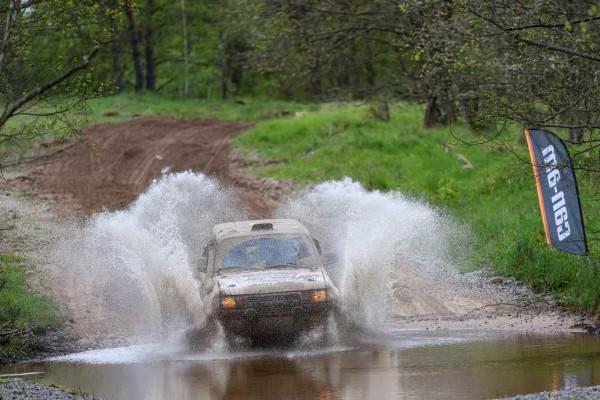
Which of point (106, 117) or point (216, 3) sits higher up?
point (216, 3)

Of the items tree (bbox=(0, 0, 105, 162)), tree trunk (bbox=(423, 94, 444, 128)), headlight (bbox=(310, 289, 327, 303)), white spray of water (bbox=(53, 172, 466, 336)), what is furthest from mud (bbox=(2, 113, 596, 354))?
tree trunk (bbox=(423, 94, 444, 128))

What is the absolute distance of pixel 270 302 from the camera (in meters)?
13.1

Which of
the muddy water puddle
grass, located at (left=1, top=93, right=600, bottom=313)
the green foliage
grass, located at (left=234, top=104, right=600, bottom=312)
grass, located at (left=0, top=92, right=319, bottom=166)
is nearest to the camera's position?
the muddy water puddle

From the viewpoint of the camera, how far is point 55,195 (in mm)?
25797

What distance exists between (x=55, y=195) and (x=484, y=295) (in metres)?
13.3

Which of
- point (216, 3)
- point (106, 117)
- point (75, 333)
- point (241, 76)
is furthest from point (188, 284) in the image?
point (241, 76)

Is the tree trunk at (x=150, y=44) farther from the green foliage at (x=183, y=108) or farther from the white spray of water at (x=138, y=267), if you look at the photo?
Result: the white spray of water at (x=138, y=267)

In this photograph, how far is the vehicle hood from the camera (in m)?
13.2

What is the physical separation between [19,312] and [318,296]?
432cm

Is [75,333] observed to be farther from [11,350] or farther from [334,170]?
[334,170]

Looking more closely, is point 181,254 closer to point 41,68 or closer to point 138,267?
point 138,267

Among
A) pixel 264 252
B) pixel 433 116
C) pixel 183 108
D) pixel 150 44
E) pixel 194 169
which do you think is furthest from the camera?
pixel 150 44

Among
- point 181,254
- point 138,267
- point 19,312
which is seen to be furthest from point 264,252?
point 19,312

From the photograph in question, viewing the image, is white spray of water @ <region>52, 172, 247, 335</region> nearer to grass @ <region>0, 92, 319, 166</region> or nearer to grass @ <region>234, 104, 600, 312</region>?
grass @ <region>234, 104, 600, 312</region>
